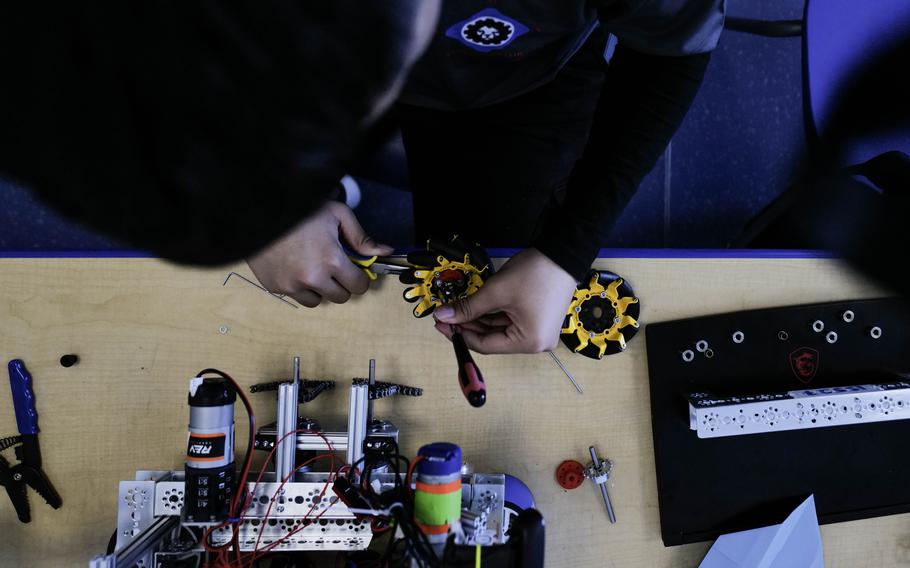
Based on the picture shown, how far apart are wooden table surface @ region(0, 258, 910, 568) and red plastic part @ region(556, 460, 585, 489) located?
1 cm

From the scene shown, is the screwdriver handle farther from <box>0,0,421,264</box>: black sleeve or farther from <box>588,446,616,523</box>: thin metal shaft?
<box>0,0,421,264</box>: black sleeve

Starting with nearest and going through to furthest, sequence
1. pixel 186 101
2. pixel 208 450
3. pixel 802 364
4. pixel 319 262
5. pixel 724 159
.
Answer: pixel 186 101
pixel 208 450
pixel 319 262
pixel 802 364
pixel 724 159

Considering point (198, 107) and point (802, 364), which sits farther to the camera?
point (802, 364)

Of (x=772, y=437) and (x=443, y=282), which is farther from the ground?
(x=443, y=282)

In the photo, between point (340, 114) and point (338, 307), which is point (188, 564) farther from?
point (340, 114)

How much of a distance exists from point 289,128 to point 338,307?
2.43 feet

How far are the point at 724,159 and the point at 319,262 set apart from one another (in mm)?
1246

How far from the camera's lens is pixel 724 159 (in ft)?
5.27

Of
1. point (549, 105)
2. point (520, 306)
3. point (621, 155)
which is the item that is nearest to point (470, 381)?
point (520, 306)

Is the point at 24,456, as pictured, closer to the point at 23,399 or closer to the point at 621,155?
the point at 23,399

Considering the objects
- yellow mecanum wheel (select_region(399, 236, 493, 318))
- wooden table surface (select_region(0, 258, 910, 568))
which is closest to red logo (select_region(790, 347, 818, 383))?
wooden table surface (select_region(0, 258, 910, 568))

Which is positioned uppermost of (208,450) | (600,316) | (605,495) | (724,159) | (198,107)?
(724,159)

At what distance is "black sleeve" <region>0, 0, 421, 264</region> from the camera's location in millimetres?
223

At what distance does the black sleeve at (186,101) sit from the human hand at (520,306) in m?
0.59
